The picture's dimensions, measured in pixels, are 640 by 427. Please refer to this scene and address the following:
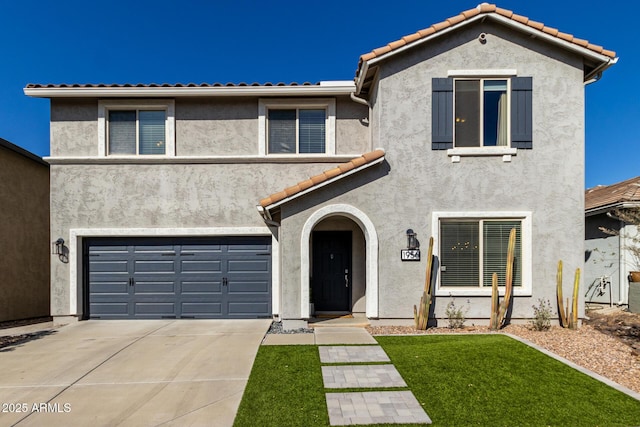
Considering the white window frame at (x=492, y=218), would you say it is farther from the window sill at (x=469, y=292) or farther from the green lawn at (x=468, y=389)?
the green lawn at (x=468, y=389)

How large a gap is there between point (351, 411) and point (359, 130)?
8072mm

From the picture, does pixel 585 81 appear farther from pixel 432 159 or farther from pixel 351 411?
pixel 351 411

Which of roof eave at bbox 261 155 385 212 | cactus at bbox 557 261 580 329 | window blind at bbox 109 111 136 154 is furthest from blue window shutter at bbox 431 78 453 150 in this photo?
window blind at bbox 109 111 136 154

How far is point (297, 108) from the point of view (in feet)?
35.9

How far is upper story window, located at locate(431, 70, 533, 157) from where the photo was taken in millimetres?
9102

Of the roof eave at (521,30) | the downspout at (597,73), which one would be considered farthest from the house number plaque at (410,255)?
the downspout at (597,73)

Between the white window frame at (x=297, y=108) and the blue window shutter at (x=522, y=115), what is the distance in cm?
478

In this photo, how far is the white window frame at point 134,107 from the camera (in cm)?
1068

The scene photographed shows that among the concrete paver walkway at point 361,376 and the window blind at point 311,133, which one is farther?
the window blind at point 311,133

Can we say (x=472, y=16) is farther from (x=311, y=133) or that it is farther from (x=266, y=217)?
(x=266, y=217)

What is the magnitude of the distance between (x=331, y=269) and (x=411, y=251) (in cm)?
263

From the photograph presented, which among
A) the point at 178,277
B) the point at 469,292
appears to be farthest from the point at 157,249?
the point at 469,292

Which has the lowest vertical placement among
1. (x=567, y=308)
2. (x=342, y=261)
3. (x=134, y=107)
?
(x=567, y=308)

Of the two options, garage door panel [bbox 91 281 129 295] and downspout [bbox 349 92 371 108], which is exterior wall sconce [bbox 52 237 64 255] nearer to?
garage door panel [bbox 91 281 129 295]
